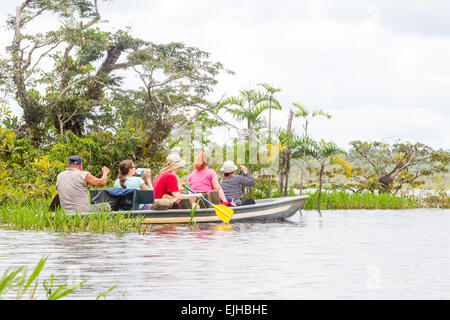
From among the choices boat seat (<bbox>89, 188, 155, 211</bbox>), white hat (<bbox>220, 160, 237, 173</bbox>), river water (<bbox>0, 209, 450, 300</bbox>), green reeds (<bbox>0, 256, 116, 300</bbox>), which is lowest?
river water (<bbox>0, 209, 450, 300</bbox>)

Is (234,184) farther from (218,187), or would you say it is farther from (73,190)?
(73,190)

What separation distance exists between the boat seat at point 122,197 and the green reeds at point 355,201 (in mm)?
9512

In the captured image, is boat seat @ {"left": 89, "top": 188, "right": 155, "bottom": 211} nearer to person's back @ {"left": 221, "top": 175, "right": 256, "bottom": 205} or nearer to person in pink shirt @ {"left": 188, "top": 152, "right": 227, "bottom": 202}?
person in pink shirt @ {"left": 188, "top": 152, "right": 227, "bottom": 202}

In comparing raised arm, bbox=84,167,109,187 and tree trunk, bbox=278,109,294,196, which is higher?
tree trunk, bbox=278,109,294,196

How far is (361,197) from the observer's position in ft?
70.2

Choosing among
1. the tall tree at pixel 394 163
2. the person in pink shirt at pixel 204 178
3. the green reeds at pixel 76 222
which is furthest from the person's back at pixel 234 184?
the tall tree at pixel 394 163

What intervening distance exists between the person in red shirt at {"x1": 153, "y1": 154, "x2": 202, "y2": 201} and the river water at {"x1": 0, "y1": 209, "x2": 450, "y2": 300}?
2.01ft

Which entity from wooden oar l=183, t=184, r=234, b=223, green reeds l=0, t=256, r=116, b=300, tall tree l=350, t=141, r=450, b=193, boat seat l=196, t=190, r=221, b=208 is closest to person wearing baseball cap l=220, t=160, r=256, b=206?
boat seat l=196, t=190, r=221, b=208

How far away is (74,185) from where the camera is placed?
10734 mm

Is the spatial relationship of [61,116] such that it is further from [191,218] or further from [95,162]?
[191,218]

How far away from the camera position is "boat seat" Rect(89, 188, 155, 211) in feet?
37.8

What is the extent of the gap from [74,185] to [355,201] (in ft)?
40.8

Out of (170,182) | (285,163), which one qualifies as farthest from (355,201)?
(170,182)

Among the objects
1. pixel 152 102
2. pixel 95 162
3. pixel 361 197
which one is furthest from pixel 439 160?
pixel 95 162
